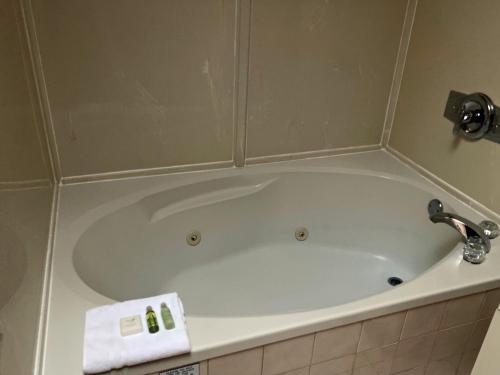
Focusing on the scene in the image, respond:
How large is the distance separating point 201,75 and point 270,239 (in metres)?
0.75

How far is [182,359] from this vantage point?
0.87 m

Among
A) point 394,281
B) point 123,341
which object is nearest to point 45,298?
point 123,341

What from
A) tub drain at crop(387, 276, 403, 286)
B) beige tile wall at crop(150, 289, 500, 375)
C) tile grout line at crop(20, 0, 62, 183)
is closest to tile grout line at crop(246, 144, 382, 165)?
tub drain at crop(387, 276, 403, 286)

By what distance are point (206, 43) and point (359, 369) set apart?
1.12 meters

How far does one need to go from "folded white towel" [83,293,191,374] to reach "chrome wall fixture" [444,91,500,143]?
1.12m

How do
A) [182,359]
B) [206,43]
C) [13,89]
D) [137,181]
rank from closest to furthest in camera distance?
[182,359]
[13,89]
[206,43]
[137,181]

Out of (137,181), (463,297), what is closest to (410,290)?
(463,297)

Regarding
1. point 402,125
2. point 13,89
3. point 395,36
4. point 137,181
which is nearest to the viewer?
point 13,89

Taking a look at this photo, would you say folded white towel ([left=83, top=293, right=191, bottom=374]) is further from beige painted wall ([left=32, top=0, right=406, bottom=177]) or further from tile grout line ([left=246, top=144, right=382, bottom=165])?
tile grout line ([left=246, top=144, right=382, bottom=165])

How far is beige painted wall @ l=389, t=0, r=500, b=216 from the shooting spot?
4.39 feet

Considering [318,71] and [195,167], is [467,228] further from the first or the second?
[195,167]

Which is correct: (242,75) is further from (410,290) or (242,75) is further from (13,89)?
(410,290)

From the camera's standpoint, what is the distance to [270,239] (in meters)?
1.80

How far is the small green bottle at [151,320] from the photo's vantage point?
0.89m
